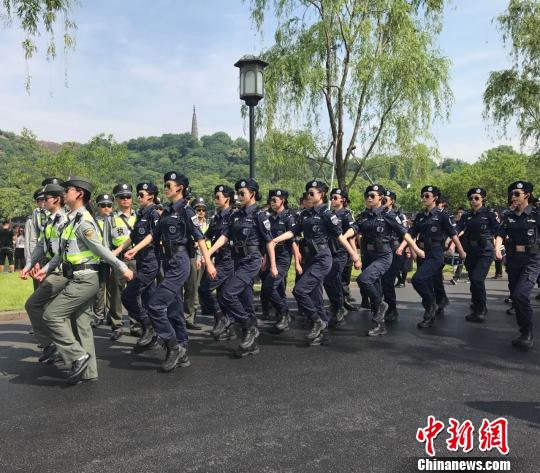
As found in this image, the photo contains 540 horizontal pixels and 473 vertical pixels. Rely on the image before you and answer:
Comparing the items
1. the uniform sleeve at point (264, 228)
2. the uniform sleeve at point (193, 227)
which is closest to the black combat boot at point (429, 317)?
the uniform sleeve at point (264, 228)

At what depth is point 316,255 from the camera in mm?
6285

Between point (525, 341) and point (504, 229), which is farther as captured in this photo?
point (504, 229)

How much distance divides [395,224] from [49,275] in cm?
455

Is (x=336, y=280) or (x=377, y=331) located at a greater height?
(x=336, y=280)

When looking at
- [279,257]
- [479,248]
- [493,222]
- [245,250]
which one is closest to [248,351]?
[245,250]

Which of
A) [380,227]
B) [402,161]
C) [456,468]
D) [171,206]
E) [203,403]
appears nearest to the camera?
[456,468]

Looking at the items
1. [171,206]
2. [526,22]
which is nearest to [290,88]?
[526,22]

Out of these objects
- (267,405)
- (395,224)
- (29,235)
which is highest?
(395,224)

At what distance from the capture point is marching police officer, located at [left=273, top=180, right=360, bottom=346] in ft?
20.2

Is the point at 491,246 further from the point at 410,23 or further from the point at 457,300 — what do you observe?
the point at 410,23

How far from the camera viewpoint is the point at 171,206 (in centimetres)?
543

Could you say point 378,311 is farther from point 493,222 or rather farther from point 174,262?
point 174,262

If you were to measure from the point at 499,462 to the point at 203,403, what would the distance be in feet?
7.50

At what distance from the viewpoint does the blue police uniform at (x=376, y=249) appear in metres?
6.78
